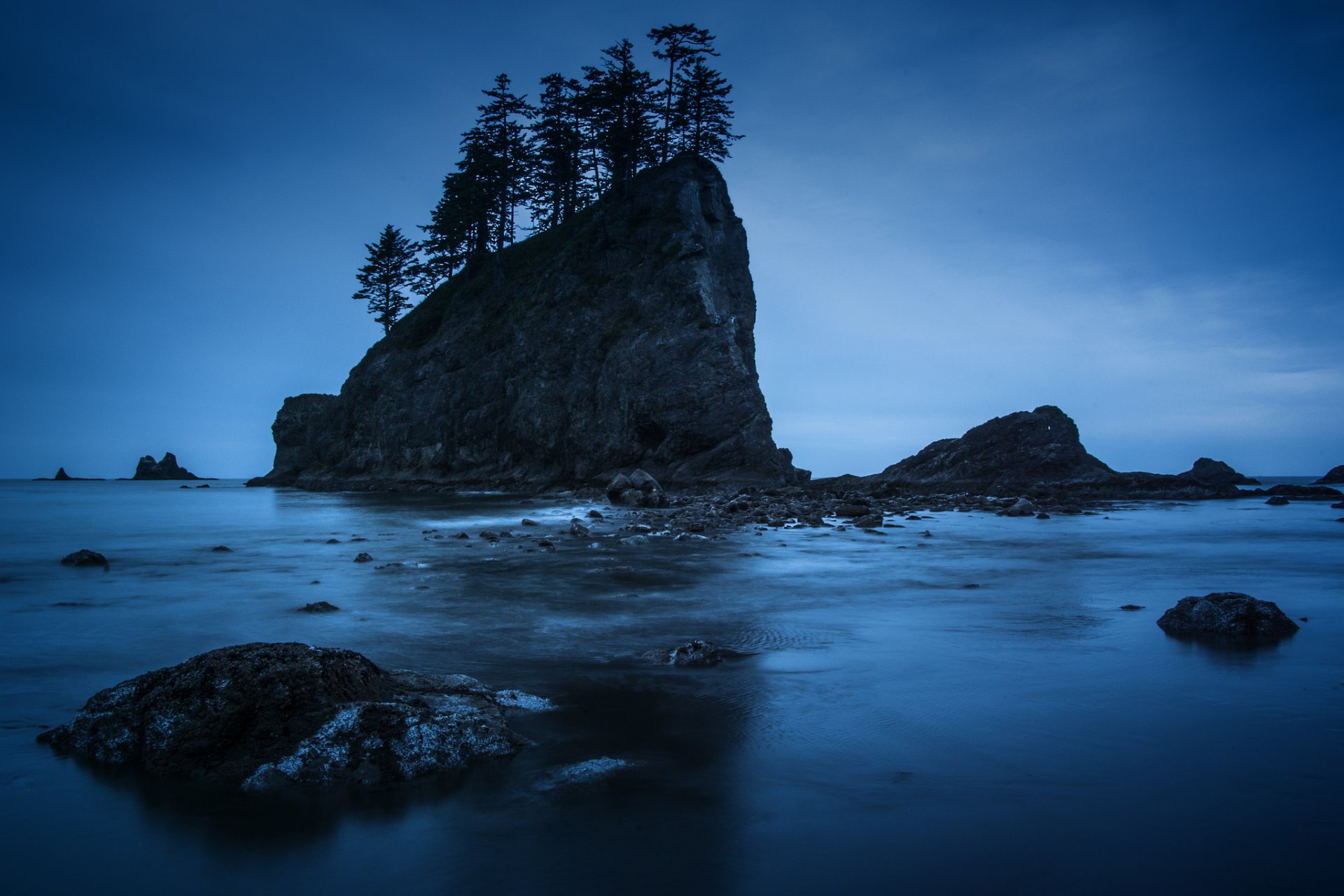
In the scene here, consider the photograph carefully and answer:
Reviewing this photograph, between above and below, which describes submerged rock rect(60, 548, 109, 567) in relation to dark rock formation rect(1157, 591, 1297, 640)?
below

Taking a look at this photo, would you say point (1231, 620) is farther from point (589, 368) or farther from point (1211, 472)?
point (1211, 472)

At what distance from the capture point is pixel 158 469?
387 ft

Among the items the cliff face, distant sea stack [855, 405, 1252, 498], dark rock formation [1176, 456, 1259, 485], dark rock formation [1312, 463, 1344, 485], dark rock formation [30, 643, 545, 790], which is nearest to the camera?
dark rock formation [30, 643, 545, 790]

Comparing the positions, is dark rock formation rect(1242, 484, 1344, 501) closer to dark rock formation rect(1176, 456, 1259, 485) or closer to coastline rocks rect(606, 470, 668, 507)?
dark rock formation rect(1176, 456, 1259, 485)

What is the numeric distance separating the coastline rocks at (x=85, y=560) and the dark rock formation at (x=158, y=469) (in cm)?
12713

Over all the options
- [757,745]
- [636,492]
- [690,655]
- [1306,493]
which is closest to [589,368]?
[636,492]

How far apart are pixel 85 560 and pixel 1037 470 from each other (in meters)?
38.5

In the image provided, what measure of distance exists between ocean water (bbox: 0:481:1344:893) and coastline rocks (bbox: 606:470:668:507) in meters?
15.1

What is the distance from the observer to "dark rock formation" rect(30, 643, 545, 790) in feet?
11.9

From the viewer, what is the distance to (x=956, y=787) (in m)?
3.53

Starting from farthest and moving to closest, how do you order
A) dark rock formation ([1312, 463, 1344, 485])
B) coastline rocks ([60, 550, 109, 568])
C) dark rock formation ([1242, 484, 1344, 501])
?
1. dark rock formation ([1312, 463, 1344, 485])
2. dark rock formation ([1242, 484, 1344, 501])
3. coastline rocks ([60, 550, 109, 568])

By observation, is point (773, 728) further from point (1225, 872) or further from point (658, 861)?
point (1225, 872)

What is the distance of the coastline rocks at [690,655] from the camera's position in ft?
19.8

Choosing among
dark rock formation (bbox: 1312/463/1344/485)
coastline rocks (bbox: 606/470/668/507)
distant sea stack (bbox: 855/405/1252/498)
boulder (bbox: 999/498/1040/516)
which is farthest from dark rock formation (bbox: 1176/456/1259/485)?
coastline rocks (bbox: 606/470/668/507)
